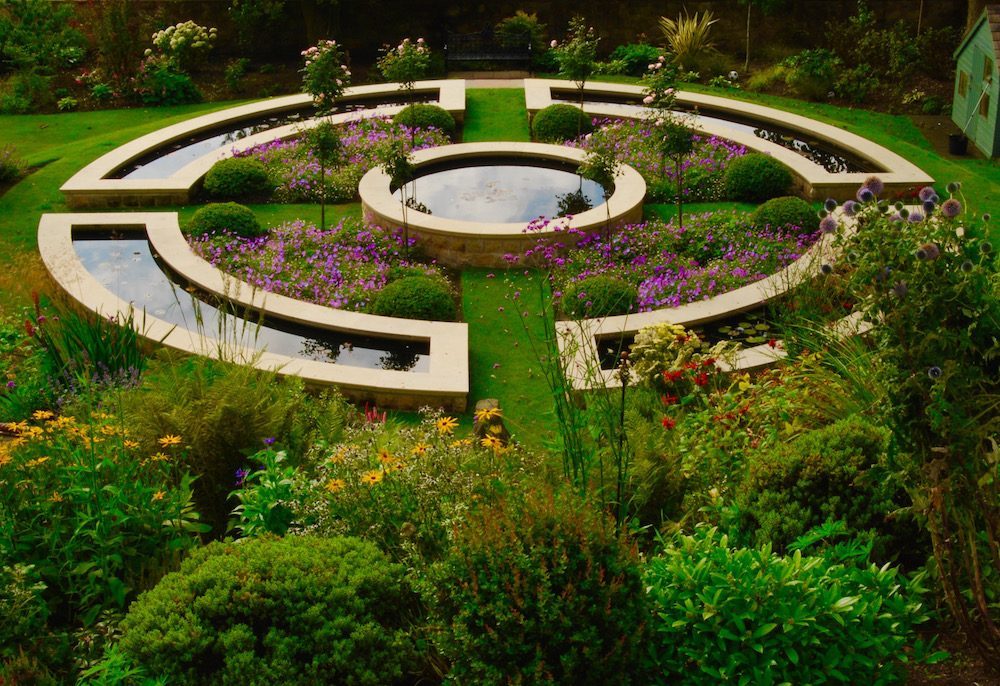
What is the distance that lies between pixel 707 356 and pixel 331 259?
503cm

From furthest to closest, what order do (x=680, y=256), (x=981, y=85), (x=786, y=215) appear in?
(x=981, y=85), (x=786, y=215), (x=680, y=256)

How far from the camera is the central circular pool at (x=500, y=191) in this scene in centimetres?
1280

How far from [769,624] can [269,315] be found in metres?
7.24

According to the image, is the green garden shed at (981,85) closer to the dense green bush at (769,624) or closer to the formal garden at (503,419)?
the formal garden at (503,419)

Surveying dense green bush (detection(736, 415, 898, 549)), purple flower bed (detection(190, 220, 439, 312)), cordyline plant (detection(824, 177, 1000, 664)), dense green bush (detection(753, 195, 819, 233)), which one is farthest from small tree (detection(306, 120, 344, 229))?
cordyline plant (detection(824, 177, 1000, 664))

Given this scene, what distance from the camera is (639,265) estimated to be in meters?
11.2

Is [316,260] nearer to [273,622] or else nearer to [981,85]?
[273,622]

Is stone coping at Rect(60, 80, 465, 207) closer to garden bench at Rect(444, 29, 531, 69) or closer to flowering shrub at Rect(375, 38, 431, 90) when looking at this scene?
flowering shrub at Rect(375, 38, 431, 90)

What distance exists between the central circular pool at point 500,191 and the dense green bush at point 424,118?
129 centimetres

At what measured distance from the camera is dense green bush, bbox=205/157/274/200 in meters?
13.5

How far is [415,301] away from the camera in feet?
33.6

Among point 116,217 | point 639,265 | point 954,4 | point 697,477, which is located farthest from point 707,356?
point 954,4

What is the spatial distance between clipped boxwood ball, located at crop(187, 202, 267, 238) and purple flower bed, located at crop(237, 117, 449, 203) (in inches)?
54.7

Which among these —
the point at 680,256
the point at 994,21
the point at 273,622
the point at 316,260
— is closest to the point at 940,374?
the point at 273,622
